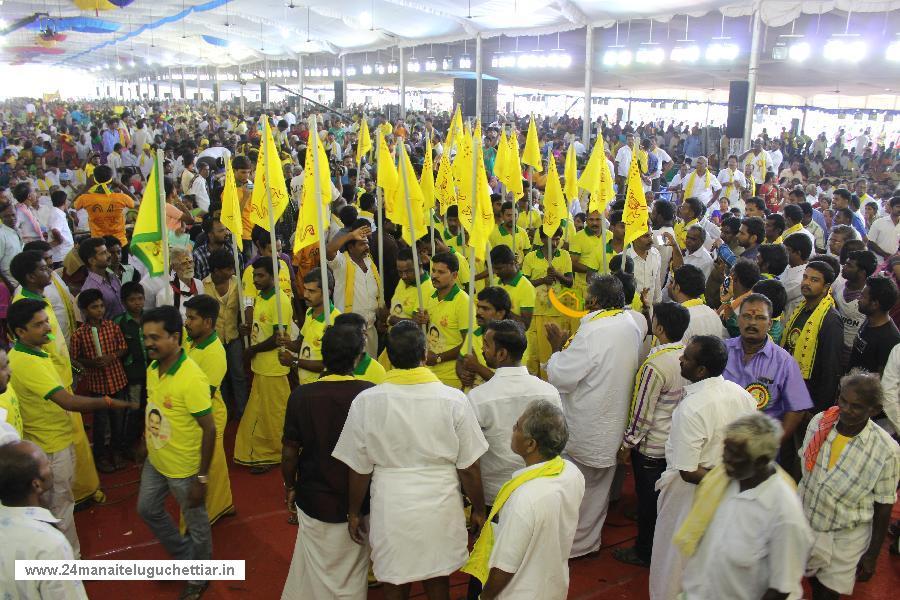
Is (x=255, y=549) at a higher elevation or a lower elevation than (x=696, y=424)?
lower

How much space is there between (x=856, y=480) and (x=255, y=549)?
127 inches

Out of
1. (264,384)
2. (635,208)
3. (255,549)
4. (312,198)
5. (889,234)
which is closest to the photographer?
(255,549)

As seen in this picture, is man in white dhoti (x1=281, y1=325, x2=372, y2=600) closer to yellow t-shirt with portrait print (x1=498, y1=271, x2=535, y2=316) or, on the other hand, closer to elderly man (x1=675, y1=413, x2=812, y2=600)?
elderly man (x1=675, y1=413, x2=812, y2=600)

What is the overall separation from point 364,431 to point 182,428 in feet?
3.60

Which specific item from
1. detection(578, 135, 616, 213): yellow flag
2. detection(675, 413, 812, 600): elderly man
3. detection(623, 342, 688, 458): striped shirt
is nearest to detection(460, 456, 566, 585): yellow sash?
detection(675, 413, 812, 600): elderly man

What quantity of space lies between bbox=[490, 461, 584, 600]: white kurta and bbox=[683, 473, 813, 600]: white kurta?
506 millimetres

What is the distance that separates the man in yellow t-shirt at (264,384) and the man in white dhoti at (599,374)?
198 cm

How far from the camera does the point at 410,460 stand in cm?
289

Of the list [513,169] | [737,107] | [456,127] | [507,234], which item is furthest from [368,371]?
[737,107]

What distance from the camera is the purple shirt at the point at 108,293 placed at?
5027 millimetres

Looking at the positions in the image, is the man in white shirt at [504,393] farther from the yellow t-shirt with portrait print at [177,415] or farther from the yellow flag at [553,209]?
the yellow flag at [553,209]

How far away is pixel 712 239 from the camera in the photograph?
287 inches

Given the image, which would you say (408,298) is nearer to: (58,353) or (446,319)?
(446,319)

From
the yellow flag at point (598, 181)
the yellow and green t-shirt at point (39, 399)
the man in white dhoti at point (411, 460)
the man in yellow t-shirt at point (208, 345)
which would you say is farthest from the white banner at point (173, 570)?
the yellow flag at point (598, 181)
